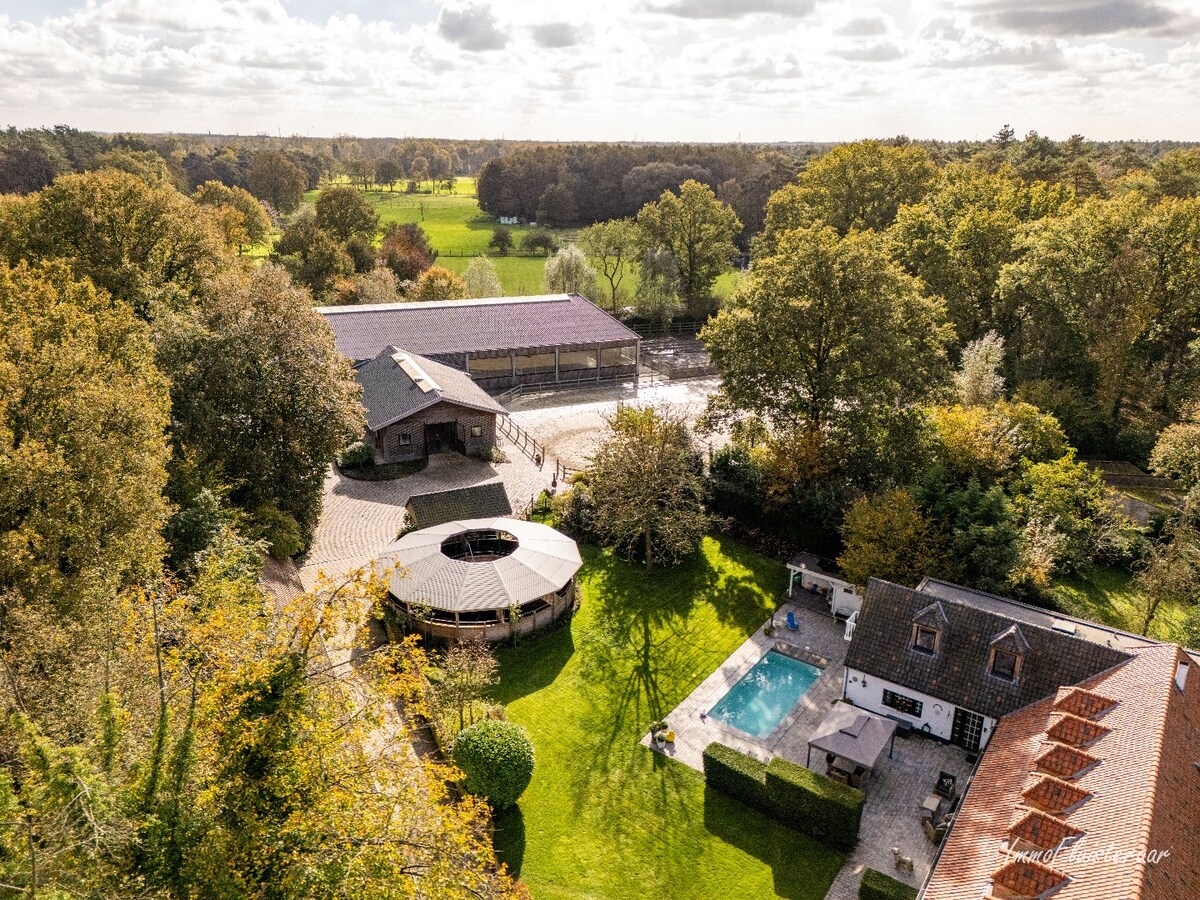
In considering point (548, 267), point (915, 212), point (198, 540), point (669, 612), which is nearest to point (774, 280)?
point (669, 612)

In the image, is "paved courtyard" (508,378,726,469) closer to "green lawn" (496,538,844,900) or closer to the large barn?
the large barn

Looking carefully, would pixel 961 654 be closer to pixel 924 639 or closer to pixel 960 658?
pixel 960 658

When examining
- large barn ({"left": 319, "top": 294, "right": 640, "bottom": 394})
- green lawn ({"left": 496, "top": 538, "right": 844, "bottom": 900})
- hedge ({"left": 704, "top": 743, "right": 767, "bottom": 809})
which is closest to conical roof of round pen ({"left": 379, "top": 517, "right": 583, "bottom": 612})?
green lawn ({"left": 496, "top": 538, "right": 844, "bottom": 900})

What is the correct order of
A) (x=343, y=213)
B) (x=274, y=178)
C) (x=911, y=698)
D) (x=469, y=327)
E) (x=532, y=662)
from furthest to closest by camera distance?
1. (x=274, y=178)
2. (x=343, y=213)
3. (x=469, y=327)
4. (x=532, y=662)
5. (x=911, y=698)

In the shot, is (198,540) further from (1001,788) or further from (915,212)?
(915,212)

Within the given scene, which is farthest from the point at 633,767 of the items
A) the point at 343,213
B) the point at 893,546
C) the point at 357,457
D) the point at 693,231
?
the point at 343,213

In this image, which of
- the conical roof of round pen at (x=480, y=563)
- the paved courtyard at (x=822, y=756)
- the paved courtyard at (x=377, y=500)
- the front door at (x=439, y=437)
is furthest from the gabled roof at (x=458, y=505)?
the paved courtyard at (x=822, y=756)

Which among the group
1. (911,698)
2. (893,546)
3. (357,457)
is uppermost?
(893,546)
